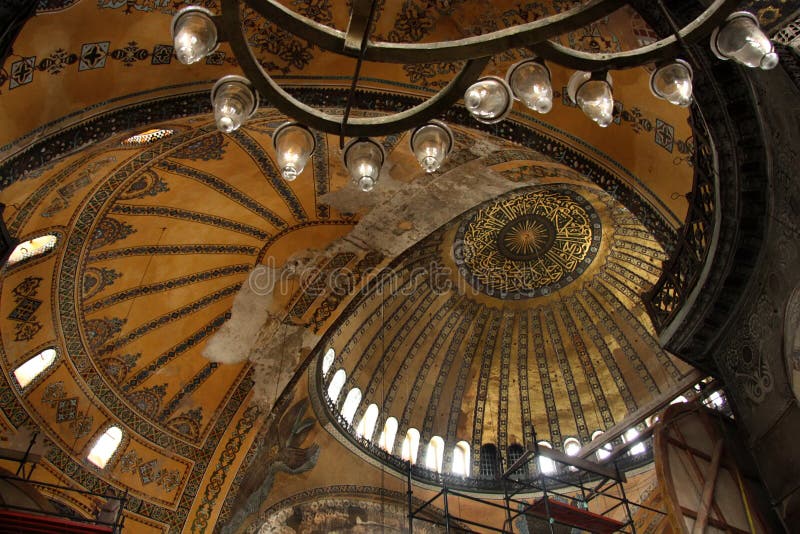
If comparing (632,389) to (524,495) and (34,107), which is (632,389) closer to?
(524,495)

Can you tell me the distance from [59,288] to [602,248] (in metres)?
9.20

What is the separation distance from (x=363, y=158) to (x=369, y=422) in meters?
8.97

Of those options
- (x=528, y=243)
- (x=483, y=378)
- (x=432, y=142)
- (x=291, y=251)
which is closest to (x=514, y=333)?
(x=483, y=378)

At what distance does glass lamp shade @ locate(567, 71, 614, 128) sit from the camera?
3.37m

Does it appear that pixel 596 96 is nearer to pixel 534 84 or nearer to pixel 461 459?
pixel 534 84

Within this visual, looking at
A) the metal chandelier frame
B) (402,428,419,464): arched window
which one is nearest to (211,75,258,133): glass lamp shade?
the metal chandelier frame

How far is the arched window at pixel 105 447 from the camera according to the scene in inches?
328

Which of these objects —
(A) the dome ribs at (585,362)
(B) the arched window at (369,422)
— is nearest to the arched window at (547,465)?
(A) the dome ribs at (585,362)

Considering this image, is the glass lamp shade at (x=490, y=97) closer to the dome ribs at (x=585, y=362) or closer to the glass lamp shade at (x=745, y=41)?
the glass lamp shade at (x=745, y=41)

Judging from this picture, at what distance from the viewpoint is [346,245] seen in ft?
30.3

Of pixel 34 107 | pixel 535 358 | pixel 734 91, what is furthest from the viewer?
pixel 535 358

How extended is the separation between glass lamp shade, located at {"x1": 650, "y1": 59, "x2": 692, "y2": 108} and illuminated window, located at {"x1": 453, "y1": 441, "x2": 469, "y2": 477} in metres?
10.2

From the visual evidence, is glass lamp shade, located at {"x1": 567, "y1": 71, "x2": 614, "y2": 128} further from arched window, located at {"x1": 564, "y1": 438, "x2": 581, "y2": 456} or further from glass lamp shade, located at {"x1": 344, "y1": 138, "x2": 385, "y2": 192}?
arched window, located at {"x1": 564, "y1": 438, "x2": 581, "y2": 456}

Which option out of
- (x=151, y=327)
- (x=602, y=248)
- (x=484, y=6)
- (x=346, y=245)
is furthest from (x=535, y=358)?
(x=484, y=6)
